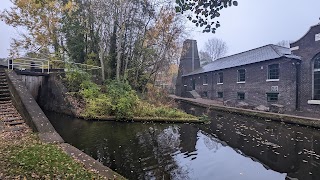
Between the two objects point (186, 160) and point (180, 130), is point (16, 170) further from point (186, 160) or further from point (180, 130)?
point (180, 130)

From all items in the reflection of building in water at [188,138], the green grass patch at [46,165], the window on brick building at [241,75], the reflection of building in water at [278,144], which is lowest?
the reflection of building in water at [278,144]

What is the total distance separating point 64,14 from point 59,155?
1907 cm

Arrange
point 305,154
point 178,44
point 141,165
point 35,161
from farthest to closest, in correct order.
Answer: point 178,44, point 305,154, point 141,165, point 35,161

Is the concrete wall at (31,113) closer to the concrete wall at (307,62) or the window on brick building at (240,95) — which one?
the concrete wall at (307,62)

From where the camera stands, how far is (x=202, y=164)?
7176 millimetres

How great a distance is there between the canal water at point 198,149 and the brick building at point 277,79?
5.90m

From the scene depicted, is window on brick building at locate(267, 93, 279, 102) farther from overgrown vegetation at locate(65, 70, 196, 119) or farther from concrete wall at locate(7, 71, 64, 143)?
concrete wall at locate(7, 71, 64, 143)

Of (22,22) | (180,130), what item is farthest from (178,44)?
(22,22)

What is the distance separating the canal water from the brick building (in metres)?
5.90

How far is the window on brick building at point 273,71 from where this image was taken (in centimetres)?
1984

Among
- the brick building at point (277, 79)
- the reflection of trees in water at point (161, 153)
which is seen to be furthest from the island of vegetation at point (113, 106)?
the brick building at point (277, 79)

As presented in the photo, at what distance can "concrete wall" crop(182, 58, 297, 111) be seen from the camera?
18.5 metres

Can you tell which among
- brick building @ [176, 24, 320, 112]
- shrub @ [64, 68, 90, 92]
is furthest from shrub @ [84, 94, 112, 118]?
brick building @ [176, 24, 320, 112]

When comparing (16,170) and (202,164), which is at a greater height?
(16,170)
